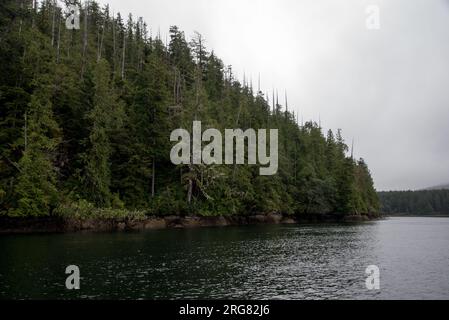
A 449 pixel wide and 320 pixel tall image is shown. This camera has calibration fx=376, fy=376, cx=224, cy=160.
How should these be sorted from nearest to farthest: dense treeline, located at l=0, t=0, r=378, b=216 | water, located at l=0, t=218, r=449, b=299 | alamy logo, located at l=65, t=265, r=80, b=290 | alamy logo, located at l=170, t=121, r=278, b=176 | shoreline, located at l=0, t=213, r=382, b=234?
water, located at l=0, t=218, r=449, b=299 < alamy logo, located at l=65, t=265, r=80, b=290 < shoreline, located at l=0, t=213, r=382, b=234 < dense treeline, located at l=0, t=0, r=378, b=216 < alamy logo, located at l=170, t=121, r=278, b=176

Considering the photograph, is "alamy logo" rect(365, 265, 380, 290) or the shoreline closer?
"alamy logo" rect(365, 265, 380, 290)

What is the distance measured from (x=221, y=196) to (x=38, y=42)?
39.9 metres

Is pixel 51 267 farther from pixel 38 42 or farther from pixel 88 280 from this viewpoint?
pixel 38 42

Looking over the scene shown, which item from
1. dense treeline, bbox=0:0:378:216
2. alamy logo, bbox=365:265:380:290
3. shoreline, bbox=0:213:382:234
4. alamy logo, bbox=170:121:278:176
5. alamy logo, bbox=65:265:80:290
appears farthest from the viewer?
alamy logo, bbox=170:121:278:176

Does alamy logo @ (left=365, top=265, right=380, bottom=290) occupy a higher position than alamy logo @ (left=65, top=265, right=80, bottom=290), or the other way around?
alamy logo @ (left=65, top=265, right=80, bottom=290)

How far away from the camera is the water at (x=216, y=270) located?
1909 cm

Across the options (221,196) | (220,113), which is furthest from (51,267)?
(220,113)

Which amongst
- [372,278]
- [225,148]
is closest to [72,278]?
[372,278]

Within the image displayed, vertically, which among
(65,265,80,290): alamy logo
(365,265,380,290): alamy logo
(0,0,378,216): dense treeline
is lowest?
(365,265,380,290): alamy logo

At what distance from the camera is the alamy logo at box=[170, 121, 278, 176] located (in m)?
66.3

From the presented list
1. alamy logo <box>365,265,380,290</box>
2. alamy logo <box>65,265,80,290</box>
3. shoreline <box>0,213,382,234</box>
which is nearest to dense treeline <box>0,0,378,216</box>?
shoreline <box>0,213,382,234</box>

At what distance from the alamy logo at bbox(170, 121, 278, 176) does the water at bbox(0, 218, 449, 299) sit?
2982cm

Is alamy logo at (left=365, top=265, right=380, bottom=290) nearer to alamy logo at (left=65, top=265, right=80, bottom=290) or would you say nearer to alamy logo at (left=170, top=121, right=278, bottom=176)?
alamy logo at (left=65, top=265, right=80, bottom=290)

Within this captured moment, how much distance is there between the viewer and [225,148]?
248 feet
